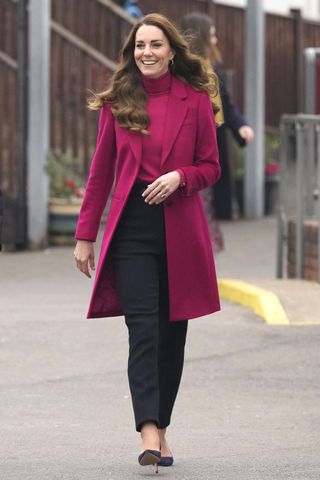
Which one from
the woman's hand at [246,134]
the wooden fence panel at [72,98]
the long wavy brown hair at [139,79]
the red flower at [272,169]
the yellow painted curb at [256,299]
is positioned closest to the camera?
the long wavy brown hair at [139,79]

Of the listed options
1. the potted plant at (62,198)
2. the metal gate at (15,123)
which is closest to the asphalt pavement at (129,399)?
the metal gate at (15,123)

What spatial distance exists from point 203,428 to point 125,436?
0.35 meters

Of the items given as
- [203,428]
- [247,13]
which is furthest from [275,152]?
[203,428]

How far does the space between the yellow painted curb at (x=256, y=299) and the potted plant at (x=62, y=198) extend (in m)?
4.06

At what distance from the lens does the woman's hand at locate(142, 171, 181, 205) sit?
602 centimetres

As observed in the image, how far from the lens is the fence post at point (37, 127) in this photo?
15336mm

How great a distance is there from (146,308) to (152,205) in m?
0.37

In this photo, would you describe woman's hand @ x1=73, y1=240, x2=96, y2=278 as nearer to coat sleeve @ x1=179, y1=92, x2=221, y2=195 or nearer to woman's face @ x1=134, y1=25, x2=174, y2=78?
coat sleeve @ x1=179, y1=92, x2=221, y2=195

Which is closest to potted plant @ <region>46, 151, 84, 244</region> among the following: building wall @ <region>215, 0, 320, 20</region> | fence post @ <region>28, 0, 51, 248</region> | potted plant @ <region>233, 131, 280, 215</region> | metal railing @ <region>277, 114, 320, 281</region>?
fence post @ <region>28, 0, 51, 248</region>

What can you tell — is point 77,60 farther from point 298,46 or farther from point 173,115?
point 173,115

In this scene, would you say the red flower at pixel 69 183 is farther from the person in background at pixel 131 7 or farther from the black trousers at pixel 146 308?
the black trousers at pixel 146 308

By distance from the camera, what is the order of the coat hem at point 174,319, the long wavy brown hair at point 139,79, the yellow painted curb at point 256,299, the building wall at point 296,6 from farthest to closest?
the building wall at point 296,6
the yellow painted curb at point 256,299
the coat hem at point 174,319
the long wavy brown hair at point 139,79

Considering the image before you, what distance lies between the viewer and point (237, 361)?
877 centimetres

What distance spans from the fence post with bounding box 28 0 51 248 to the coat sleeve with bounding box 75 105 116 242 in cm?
910
